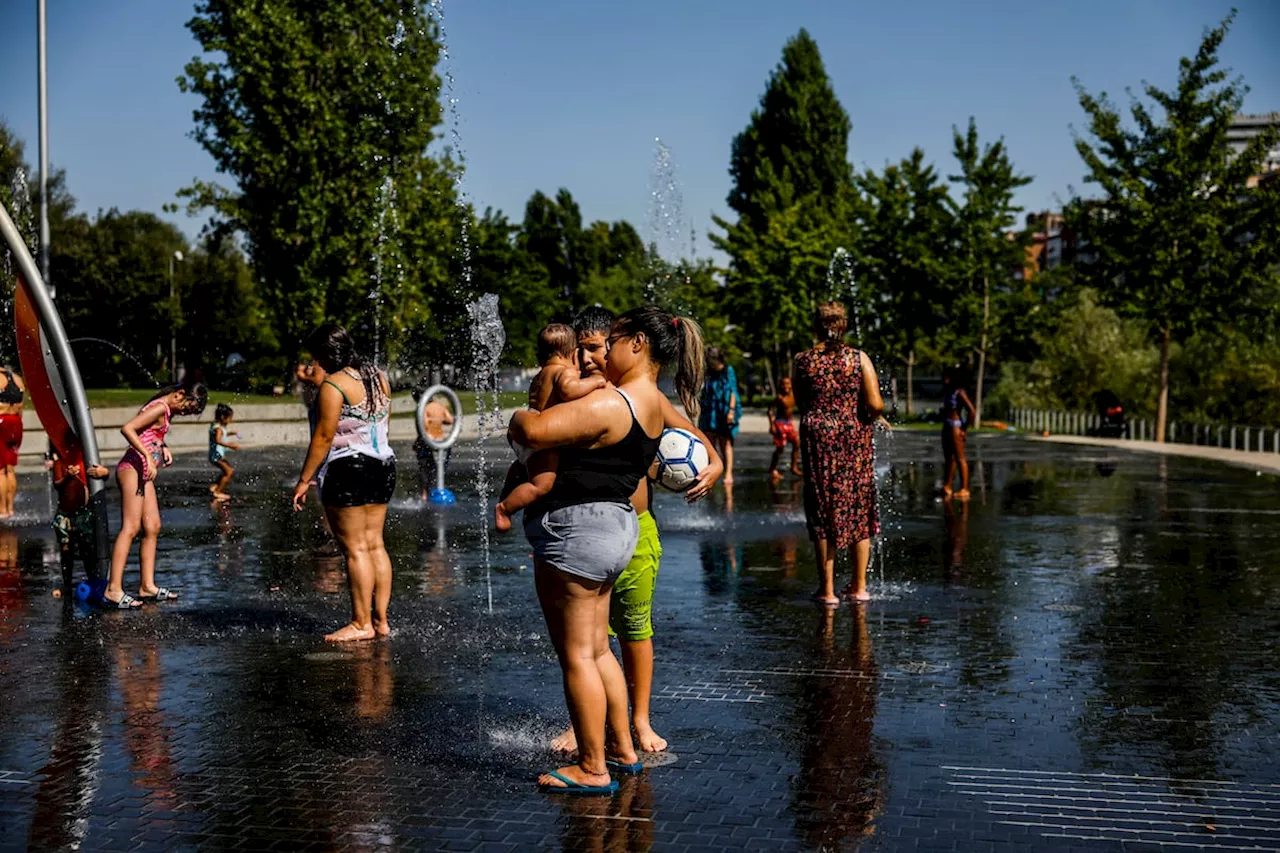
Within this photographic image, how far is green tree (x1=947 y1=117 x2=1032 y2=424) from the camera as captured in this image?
4562cm

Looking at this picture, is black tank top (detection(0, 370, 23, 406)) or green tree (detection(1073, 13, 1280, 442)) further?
green tree (detection(1073, 13, 1280, 442))

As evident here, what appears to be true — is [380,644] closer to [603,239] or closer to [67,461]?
[67,461]

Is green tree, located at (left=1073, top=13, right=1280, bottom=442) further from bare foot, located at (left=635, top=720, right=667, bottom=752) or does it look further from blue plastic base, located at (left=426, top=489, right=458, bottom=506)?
bare foot, located at (left=635, top=720, right=667, bottom=752)

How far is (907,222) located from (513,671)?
135ft

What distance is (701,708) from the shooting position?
678 cm

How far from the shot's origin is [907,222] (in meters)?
47.1

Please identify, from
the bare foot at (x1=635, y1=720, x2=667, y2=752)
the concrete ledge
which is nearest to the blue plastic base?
the bare foot at (x1=635, y1=720, x2=667, y2=752)

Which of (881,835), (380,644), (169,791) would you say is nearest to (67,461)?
(380,644)

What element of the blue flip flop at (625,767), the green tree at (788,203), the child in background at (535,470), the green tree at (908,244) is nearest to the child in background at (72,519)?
the child in background at (535,470)

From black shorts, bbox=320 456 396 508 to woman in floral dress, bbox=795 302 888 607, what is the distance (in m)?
2.84

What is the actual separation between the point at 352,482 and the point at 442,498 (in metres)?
9.66

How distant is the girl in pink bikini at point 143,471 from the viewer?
9.44 metres

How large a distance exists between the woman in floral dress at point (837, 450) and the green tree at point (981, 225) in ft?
121

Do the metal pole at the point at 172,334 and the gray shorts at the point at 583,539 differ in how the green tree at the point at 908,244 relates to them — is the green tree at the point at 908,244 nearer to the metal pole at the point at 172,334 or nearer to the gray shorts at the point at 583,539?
the metal pole at the point at 172,334
